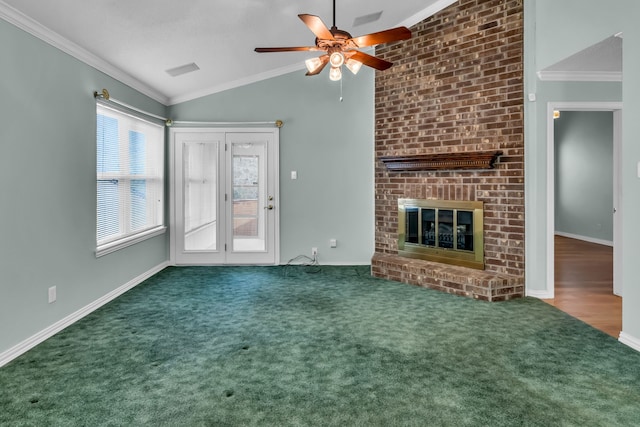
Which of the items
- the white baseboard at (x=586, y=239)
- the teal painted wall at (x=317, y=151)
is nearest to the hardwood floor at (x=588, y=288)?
the white baseboard at (x=586, y=239)

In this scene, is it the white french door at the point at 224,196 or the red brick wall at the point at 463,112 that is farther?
the white french door at the point at 224,196

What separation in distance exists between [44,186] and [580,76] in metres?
4.91

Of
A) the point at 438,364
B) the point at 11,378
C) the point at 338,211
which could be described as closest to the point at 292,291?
the point at 338,211

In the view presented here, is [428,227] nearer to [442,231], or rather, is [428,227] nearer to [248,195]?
[442,231]

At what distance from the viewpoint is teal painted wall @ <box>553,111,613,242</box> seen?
7.53m

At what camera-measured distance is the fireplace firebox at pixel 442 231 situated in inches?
175

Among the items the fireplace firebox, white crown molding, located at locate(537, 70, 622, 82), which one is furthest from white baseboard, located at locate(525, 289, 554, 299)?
white crown molding, located at locate(537, 70, 622, 82)

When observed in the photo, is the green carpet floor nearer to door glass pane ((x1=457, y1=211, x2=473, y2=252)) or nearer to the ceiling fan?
door glass pane ((x1=457, y1=211, x2=473, y2=252))

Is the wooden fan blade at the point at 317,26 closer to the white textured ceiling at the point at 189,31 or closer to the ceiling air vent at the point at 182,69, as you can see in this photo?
the white textured ceiling at the point at 189,31

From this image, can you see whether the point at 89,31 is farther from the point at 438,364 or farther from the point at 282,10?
the point at 438,364

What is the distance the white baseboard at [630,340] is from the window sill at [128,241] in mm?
4372

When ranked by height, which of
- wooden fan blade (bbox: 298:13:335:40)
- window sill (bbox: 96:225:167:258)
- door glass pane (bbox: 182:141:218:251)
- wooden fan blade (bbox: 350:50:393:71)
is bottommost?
window sill (bbox: 96:225:167:258)

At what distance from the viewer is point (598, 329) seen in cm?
321

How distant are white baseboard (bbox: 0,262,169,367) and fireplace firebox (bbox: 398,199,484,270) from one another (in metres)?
3.19
